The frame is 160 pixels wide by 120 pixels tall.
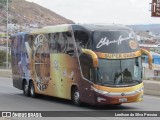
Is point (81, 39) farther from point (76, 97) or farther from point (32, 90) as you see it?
point (32, 90)

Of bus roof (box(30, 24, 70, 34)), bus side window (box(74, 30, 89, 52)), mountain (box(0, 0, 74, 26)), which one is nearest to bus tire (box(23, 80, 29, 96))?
bus roof (box(30, 24, 70, 34))

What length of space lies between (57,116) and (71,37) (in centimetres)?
424

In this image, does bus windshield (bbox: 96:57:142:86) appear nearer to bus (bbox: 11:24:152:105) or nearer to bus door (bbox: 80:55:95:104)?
bus (bbox: 11:24:152:105)

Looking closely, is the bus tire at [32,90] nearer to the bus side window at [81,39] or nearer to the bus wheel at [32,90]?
the bus wheel at [32,90]

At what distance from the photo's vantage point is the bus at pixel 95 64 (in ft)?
58.5

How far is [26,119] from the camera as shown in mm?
15117

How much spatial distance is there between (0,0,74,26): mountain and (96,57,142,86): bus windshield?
125m

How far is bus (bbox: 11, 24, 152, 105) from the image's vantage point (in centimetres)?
1783

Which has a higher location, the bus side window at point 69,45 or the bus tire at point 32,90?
the bus side window at point 69,45

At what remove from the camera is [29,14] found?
164 meters

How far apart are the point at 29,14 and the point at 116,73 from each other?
487 feet
